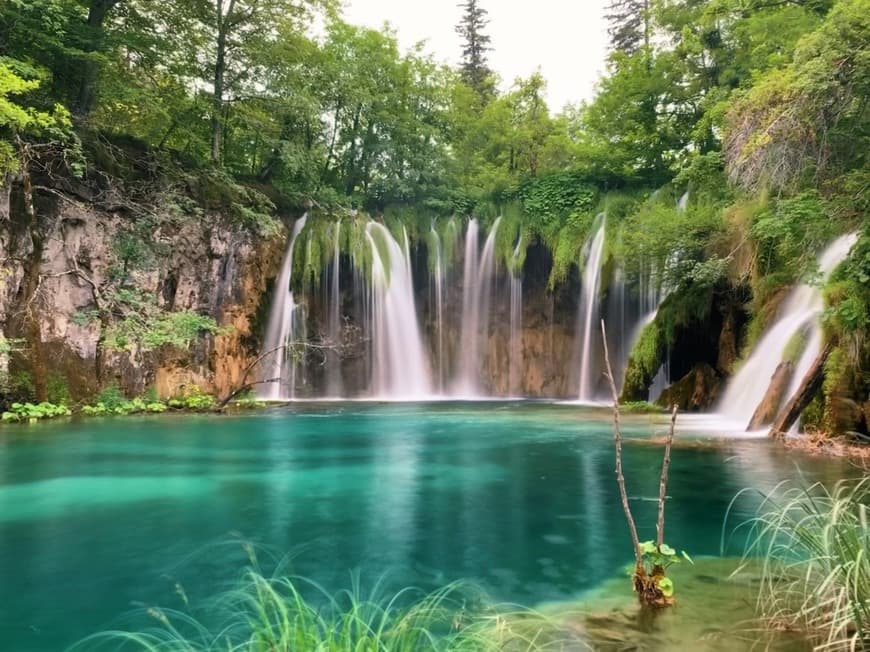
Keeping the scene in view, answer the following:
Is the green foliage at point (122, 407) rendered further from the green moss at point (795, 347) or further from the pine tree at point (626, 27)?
the pine tree at point (626, 27)

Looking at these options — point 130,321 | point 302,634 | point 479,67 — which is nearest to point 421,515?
point 302,634

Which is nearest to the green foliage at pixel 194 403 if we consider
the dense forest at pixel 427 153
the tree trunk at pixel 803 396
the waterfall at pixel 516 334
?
the dense forest at pixel 427 153

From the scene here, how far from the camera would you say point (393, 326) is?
23.2 metres

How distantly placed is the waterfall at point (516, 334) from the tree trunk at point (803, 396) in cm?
1422

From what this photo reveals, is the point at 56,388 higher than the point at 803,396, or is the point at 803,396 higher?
the point at 803,396

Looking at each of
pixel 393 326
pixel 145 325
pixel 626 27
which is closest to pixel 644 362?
pixel 393 326

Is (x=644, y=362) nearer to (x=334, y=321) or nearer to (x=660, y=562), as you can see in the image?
(x=334, y=321)

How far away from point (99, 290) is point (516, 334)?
1451cm

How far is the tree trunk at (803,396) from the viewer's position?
9.27 meters

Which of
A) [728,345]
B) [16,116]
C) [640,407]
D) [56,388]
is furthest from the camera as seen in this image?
[640,407]

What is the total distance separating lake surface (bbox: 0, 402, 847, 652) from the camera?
4.07m

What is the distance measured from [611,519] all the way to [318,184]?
2059cm

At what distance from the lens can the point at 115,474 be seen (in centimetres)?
778

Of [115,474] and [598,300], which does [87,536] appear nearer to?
[115,474]
